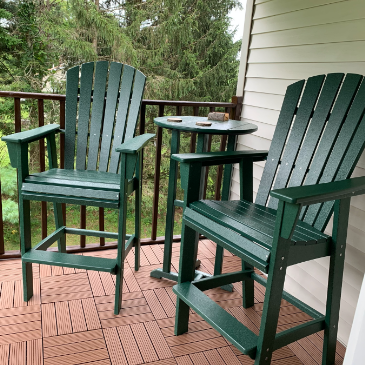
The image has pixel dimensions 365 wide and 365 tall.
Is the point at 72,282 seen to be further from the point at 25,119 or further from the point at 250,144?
the point at 25,119

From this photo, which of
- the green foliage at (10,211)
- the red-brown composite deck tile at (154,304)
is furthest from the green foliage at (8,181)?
the red-brown composite deck tile at (154,304)

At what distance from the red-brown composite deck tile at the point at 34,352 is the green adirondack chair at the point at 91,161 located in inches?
14.4

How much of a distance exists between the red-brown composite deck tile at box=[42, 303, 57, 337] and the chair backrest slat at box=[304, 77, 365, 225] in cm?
137

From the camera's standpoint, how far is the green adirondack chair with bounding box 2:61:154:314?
1.93 metres

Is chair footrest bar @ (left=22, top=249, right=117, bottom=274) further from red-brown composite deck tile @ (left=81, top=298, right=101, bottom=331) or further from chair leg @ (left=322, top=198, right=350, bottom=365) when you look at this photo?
chair leg @ (left=322, top=198, right=350, bottom=365)

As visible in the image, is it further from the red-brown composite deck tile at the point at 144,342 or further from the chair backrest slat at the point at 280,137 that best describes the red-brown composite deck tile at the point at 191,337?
the chair backrest slat at the point at 280,137

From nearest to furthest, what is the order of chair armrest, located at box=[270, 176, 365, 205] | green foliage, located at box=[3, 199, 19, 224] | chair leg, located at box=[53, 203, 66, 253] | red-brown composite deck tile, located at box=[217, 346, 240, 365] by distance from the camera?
chair armrest, located at box=[270, 176, 365, 205] < red-brown composite deck tile, located at box=[217, 346, 240, 365] < chair leg, located at box=[53, 203, 66, 253] < green foliage, located at box=[3, 199, 19, 224]

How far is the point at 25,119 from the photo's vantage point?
8.38m

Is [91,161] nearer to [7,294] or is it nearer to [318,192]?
[7,294]

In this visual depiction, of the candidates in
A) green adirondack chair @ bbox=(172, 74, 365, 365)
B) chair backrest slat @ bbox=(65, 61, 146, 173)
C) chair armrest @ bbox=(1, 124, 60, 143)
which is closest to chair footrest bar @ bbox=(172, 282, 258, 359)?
green adirondack chair @ bbox=(172, 74, 365, 365)

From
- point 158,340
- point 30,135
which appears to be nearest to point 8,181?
point 30,135

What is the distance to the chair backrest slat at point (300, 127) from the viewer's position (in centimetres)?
198

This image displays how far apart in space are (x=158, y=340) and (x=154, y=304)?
12.2 inches

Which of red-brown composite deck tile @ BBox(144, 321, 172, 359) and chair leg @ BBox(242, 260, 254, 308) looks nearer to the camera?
red-brown composite deck tile @ BBox(144, 321, 172, 359)
